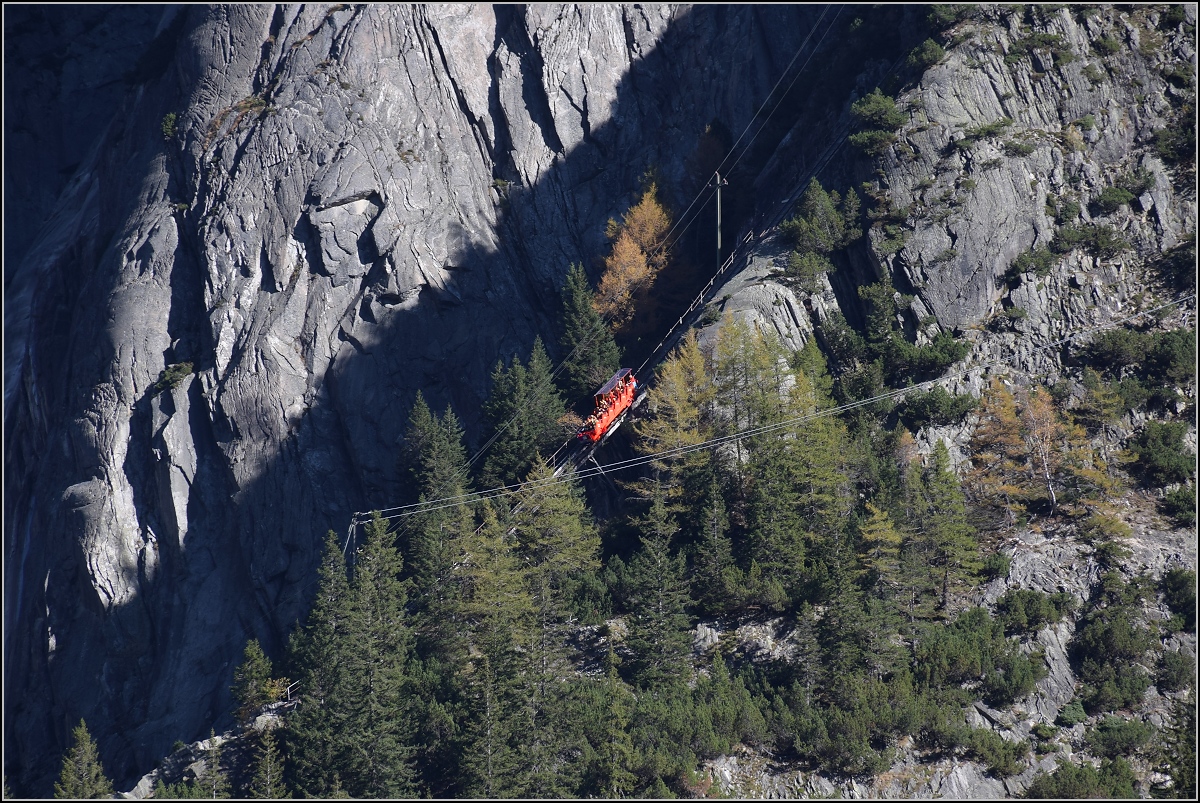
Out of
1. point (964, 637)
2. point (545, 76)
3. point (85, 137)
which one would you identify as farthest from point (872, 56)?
point (85, 137)

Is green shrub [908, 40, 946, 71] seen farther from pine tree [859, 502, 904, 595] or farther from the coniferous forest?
pine tree [859, 502, 904, 595]

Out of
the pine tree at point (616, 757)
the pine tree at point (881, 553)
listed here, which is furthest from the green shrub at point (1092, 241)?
the pine tree at point (616, 757)

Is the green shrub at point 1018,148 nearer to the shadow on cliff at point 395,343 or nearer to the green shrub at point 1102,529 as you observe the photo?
the shadow on cliff at point 395,343

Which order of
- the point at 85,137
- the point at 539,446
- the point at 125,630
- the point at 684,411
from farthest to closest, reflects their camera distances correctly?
1. the point at 85,137
2. the point at 125,630
3. the point at 539,446
4. the point at 684,411

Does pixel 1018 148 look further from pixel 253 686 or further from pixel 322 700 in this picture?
pixel 253 686

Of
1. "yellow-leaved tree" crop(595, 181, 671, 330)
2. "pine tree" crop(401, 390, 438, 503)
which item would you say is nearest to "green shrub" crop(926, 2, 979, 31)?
"yellow-leaved tree" crop(595, 181, 671, 330)

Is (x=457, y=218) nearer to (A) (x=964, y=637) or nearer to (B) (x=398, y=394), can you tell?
(B) (x=398, y=394)
